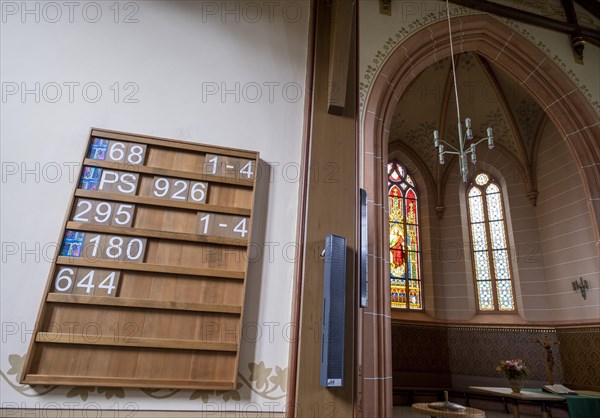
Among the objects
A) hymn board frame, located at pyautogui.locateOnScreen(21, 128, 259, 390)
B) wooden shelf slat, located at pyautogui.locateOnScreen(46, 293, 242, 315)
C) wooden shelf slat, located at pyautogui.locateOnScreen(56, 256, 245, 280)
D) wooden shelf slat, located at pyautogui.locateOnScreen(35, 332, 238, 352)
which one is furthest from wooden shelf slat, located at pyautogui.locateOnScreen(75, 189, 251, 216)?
wooden shelf slat, located at pyautogui.locateOnScreen(35, 332, 238, 352)

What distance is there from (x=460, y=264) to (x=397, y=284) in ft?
4.10

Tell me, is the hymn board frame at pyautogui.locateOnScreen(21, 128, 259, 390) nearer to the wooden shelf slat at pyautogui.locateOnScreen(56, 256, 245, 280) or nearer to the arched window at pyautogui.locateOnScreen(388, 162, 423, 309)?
the wooden shelf slat at pyautogui.locateOnScreen(56, 256, 245, 280)

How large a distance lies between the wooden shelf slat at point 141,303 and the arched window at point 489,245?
599 centimetres

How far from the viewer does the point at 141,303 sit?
258 cm

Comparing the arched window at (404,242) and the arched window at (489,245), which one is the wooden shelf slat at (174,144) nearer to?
the arched window at (404,242)

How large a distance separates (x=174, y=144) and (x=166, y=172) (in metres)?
0.24

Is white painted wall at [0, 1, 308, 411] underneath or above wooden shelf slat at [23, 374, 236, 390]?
above

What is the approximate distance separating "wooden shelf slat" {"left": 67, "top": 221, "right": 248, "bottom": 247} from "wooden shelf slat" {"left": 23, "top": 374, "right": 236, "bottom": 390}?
2.96 feet

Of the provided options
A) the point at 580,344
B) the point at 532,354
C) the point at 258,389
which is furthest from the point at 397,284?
the point at 258,389

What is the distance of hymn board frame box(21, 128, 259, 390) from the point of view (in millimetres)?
2459

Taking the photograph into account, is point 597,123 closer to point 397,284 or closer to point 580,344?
point 580,344

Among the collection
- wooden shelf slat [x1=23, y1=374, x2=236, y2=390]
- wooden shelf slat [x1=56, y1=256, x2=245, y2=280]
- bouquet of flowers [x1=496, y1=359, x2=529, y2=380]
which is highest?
wooden shelf slat [x1=56, y1=256, x2=245, y2=280]

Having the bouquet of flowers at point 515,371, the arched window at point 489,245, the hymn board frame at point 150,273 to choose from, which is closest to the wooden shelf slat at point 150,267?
the hymn board frame at point 150,273

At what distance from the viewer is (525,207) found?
736cm
